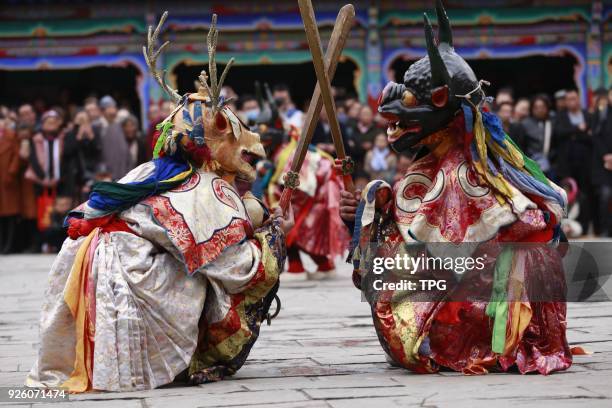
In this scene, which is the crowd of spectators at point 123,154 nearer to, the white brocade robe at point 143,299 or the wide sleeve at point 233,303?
the wide sleeve at point 233,303

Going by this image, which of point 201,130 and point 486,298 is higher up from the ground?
point 201,130

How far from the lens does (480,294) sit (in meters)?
5.79

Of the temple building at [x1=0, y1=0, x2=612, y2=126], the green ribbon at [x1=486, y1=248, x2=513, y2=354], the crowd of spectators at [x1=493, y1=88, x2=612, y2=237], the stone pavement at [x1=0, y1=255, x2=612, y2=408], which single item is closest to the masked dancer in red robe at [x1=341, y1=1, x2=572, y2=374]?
the green ribbon at [x1=486, y1=248, x2=513, y2=354]

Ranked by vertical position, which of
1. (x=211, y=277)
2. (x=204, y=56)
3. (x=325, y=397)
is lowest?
(x=325, y=397)

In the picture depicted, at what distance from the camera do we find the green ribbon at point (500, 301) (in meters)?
5.66

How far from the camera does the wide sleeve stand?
5.64 metres

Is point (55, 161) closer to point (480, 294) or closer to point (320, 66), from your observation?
point (320, 66)

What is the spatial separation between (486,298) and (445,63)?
Answer: 3.63 ft

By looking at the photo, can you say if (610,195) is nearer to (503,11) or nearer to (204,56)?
(503,11)

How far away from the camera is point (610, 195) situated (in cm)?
1504

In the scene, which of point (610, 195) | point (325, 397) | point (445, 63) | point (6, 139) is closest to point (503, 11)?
point (610, 195)

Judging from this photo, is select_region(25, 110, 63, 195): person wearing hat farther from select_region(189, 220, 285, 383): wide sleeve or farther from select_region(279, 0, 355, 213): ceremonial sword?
select_region(189, 220, 285, 383): wide sleeve

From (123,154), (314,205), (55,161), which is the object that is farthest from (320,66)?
(55,161)

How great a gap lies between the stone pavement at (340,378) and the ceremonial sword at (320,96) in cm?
86
